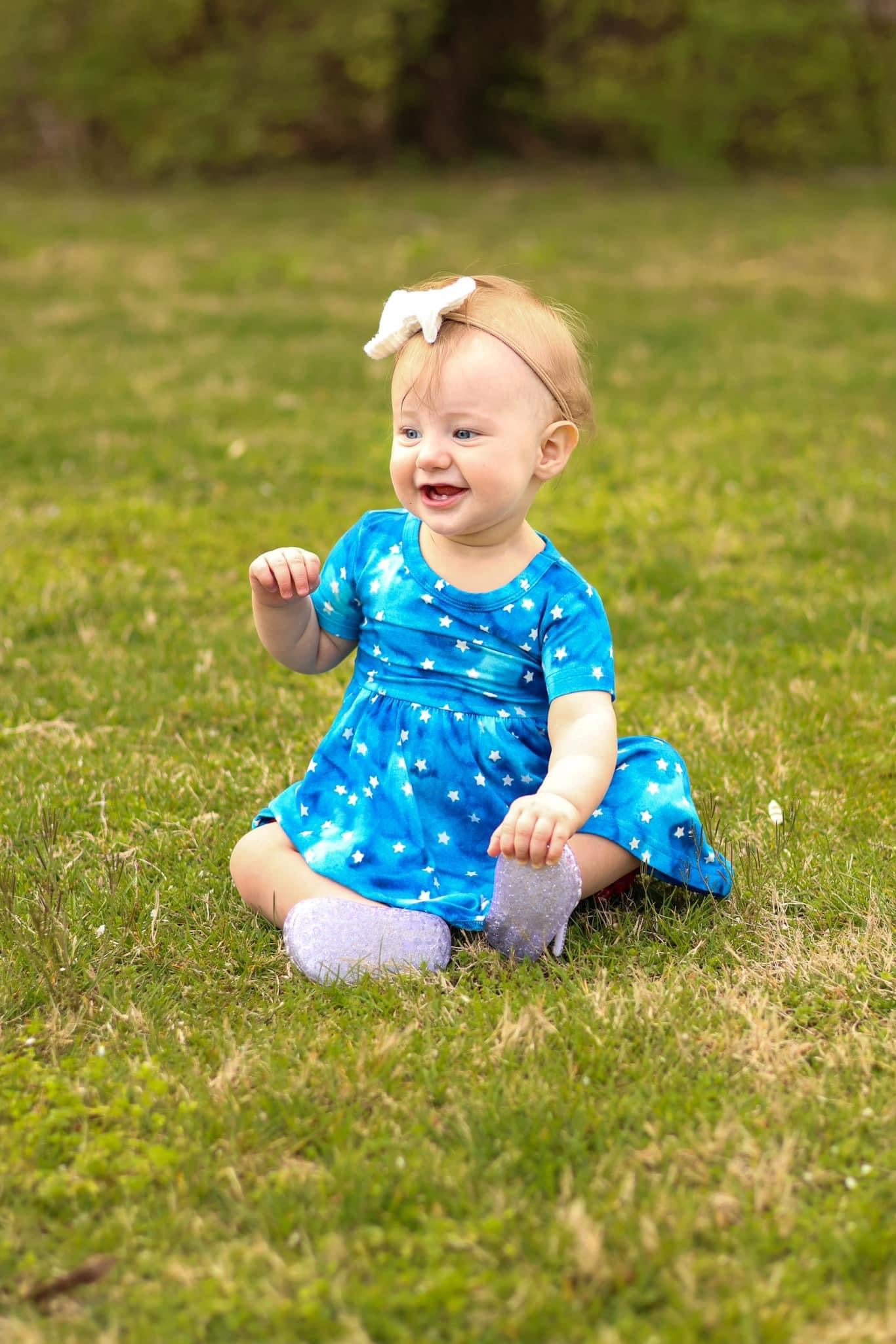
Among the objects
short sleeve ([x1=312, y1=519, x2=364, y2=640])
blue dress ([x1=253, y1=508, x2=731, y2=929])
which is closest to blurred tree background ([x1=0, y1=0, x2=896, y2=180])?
short sleeve ([x1=312, y1=519, x2=364, y2=640])

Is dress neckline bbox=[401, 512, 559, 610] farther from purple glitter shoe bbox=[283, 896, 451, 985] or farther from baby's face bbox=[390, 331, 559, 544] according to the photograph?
purple glitter shoe bbox=[283, 896, 451, 985]

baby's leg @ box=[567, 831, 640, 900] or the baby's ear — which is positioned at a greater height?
the baby's ear

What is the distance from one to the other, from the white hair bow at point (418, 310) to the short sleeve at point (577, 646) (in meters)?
0.62

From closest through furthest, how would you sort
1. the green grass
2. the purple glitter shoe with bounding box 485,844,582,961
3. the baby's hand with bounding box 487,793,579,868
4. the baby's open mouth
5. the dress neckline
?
the green grass
the baby's hand with bounding box 487,793,579,868
the purple glitter shoe with bounding box 485,844,582,961
the baby's open mouth
the dress neckline

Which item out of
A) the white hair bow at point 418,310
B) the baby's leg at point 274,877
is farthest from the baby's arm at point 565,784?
the white hair bow at point 418,310

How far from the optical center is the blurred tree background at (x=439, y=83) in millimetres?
22812

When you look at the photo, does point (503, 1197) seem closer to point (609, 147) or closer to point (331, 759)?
point (331, 759)

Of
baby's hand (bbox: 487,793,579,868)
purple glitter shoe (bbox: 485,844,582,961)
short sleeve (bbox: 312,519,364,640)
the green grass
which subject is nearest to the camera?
the green grass

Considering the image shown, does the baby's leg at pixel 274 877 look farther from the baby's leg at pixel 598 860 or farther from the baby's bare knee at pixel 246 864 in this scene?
the baby's leg at pixel 598 860

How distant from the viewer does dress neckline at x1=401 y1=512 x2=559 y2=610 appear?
3.11 metres

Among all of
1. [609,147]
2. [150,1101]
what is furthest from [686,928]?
[609,147]

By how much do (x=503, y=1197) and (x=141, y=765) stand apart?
6.78 feet

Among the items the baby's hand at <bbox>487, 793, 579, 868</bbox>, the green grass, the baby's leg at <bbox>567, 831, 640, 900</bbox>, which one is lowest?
the green grass

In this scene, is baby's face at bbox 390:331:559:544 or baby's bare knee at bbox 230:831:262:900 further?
baby's bare knee at bbox 230:831:262:900
